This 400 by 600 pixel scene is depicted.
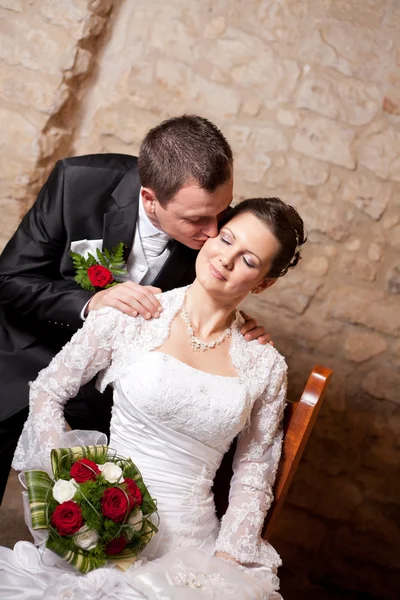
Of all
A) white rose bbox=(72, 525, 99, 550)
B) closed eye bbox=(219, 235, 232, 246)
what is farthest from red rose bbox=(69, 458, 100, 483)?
closed eye bbox=(219, 235, 232, 246)

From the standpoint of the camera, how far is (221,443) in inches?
87.5

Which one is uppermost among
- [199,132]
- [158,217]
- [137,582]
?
[199,132]

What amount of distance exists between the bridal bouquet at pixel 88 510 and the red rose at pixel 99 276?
73 cm

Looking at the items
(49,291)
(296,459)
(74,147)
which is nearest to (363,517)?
(296,459)

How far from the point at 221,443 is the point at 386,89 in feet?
6.88

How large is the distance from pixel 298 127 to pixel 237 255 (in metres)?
1.55

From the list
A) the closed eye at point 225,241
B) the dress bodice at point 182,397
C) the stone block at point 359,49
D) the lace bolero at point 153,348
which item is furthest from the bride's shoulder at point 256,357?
the stone block at point 359,49

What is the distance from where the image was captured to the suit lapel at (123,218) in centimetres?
258

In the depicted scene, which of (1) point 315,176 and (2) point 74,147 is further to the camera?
(2) point 74,147

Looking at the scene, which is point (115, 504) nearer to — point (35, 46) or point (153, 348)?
point (153, 348)

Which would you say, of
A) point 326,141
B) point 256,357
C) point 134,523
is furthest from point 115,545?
point 326,141

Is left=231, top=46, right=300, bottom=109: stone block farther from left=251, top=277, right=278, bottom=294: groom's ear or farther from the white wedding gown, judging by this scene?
the white wedding gown

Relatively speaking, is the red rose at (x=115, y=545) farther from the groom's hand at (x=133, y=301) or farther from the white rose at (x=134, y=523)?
the groom's hand at (x=133, y=301)

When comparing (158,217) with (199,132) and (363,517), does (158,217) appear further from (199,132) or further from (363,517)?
(363,517)
